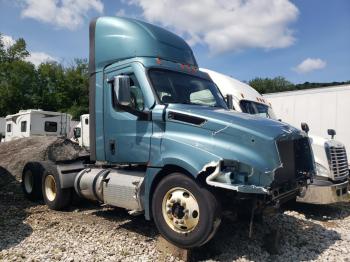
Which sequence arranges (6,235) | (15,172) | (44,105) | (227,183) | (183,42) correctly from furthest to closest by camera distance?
(44,105), (15,172), (183,42), (6,235), (227,183)

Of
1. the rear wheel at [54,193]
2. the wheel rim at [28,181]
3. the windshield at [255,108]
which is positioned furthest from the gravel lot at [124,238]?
the windshield at [255,108]

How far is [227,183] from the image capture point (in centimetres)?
488

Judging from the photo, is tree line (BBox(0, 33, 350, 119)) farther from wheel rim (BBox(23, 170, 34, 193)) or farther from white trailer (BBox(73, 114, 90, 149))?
wheel rim (BBox(23, 170, 34, 193))

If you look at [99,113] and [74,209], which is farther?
[74,209]

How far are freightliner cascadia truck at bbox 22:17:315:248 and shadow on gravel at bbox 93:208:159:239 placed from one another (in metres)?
0.53

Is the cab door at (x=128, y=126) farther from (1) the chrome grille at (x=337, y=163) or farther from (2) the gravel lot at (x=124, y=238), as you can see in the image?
(1) the chrome grille at (x=337, y=163)

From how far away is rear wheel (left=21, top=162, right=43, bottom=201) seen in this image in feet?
28.5

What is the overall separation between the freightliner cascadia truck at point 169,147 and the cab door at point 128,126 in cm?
2

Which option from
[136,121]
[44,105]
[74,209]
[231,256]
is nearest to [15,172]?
[74,209]

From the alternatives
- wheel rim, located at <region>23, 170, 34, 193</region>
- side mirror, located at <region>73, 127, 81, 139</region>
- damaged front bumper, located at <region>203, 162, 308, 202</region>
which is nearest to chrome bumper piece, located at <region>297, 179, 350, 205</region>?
damaged front bumper, located at <region>203, 162, 308, 202</region>

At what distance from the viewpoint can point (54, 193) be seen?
26.9ft

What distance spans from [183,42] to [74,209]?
4.03 m

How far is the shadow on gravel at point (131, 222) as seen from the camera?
6.51 m

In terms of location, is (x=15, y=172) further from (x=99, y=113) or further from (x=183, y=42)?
(x=183, y=42)
